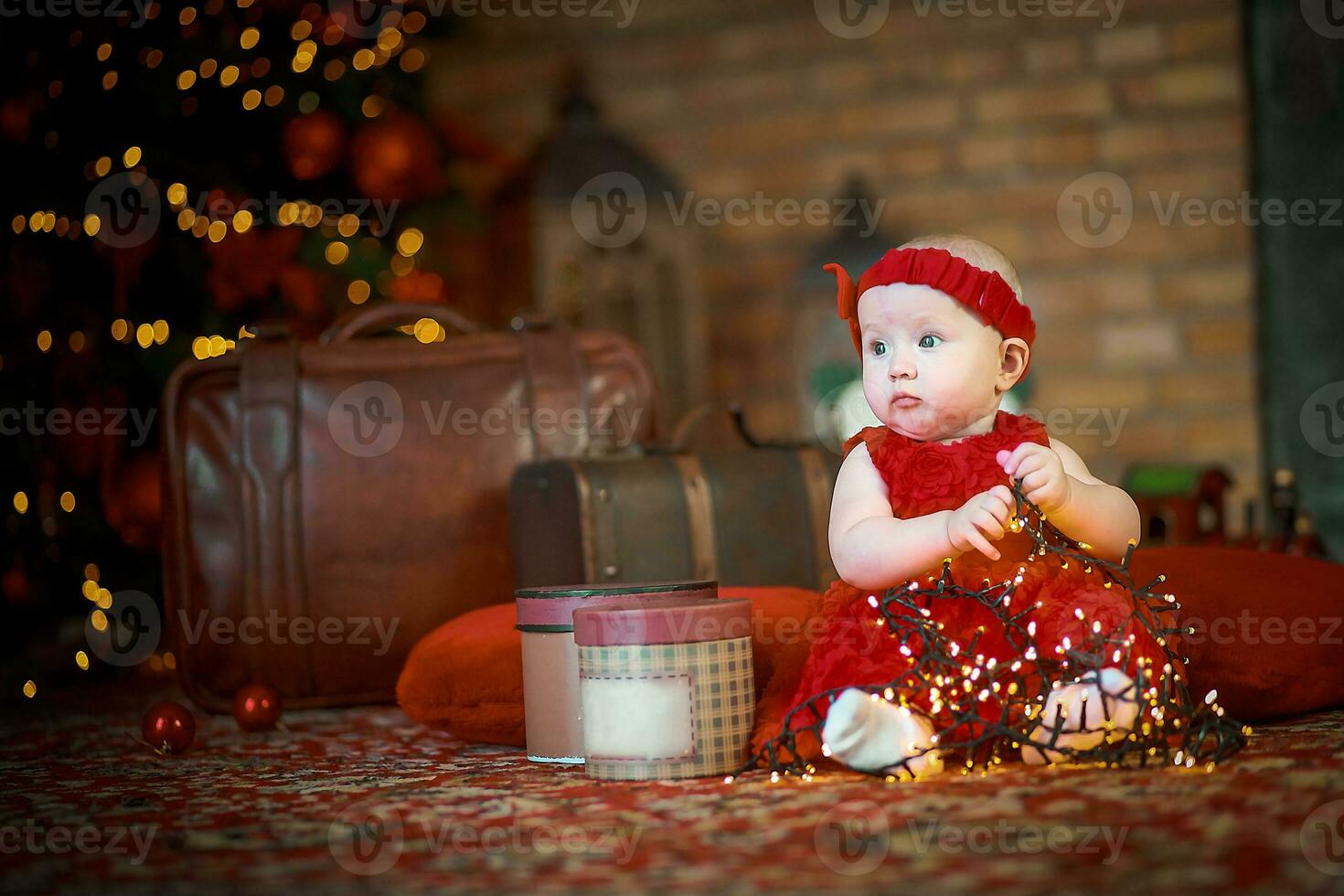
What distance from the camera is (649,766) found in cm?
120

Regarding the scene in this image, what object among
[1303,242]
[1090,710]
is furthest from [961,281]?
[1303,242]

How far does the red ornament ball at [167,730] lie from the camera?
1498 mm

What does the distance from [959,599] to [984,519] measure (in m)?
0.12

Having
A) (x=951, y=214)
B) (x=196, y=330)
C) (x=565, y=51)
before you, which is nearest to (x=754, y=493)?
(x=196, y=330)

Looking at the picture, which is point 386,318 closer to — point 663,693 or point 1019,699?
point 663,693

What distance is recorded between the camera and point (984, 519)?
1138 mm

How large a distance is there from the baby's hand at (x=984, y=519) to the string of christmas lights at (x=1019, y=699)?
Result: 0.06 m

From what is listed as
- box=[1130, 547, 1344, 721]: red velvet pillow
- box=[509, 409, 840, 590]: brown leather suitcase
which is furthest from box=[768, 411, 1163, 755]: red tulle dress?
box=[509, 409, 840, 590]: brown leather suitcase

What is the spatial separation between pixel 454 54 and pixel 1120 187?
69.1 inches

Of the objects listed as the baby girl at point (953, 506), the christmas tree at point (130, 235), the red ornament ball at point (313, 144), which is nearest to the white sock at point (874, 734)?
the baby girl at point (953, 506)

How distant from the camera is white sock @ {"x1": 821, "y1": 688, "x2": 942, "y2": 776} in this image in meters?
1.10

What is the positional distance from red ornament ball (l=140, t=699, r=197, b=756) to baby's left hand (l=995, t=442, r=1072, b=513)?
0.95 m

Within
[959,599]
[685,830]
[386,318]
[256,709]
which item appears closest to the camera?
[685,830]

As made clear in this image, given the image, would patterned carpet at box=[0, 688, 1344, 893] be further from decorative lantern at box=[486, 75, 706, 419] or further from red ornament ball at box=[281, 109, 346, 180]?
decorative lantern at box=[486, 75, 706, 419]
